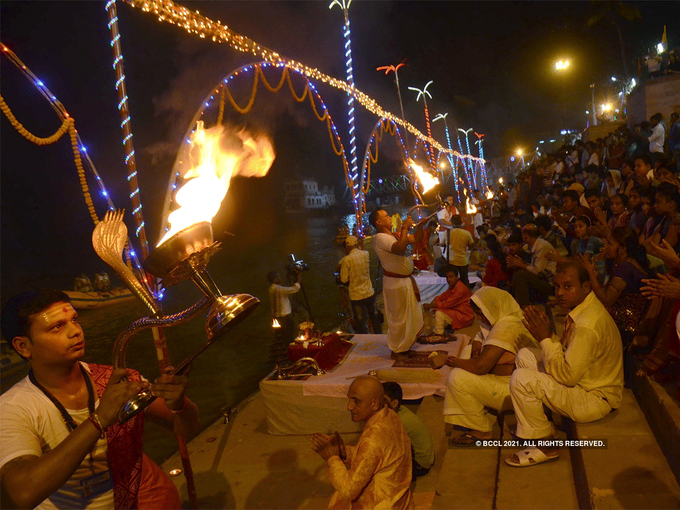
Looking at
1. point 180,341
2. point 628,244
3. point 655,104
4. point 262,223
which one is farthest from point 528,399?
point 262,223

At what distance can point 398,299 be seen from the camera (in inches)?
227

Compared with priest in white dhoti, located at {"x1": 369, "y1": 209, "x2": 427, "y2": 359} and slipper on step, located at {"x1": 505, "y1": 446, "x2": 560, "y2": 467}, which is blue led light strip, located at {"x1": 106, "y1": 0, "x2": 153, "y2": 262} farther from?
slipper on step, located at {"x1": 505, "y1": 446, "x2": 560, "y2": 467}

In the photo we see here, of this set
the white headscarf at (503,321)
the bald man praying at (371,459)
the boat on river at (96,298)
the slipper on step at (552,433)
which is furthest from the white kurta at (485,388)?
the boat on river at (96,298)

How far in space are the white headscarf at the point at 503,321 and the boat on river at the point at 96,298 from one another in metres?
26.0

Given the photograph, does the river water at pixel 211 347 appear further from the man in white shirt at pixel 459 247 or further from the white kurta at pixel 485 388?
the man in white shirt at pixel 459 247

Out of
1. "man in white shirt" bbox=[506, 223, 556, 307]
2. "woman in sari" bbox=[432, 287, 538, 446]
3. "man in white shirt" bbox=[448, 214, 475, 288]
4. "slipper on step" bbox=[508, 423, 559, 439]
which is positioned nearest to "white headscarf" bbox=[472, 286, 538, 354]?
"woman in sari" bbox=[432, 287, 538, 446]

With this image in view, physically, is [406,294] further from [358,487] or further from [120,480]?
[120,480]

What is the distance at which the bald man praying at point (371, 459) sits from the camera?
2477 mm

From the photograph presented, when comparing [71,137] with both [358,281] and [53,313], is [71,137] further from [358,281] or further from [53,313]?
[358,281]

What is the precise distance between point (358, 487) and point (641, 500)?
1554 mm

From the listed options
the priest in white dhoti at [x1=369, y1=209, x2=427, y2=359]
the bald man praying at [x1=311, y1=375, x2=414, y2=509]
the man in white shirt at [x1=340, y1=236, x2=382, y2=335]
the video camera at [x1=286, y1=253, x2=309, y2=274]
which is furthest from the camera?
the video camera at [x1=286, y1=253, x2=309, y2=274]

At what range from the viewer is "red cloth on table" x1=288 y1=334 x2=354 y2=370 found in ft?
19.6

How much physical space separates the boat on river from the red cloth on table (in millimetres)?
→ 23044

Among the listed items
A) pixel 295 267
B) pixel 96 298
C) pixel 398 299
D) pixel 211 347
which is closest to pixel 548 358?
pixel 398 299
